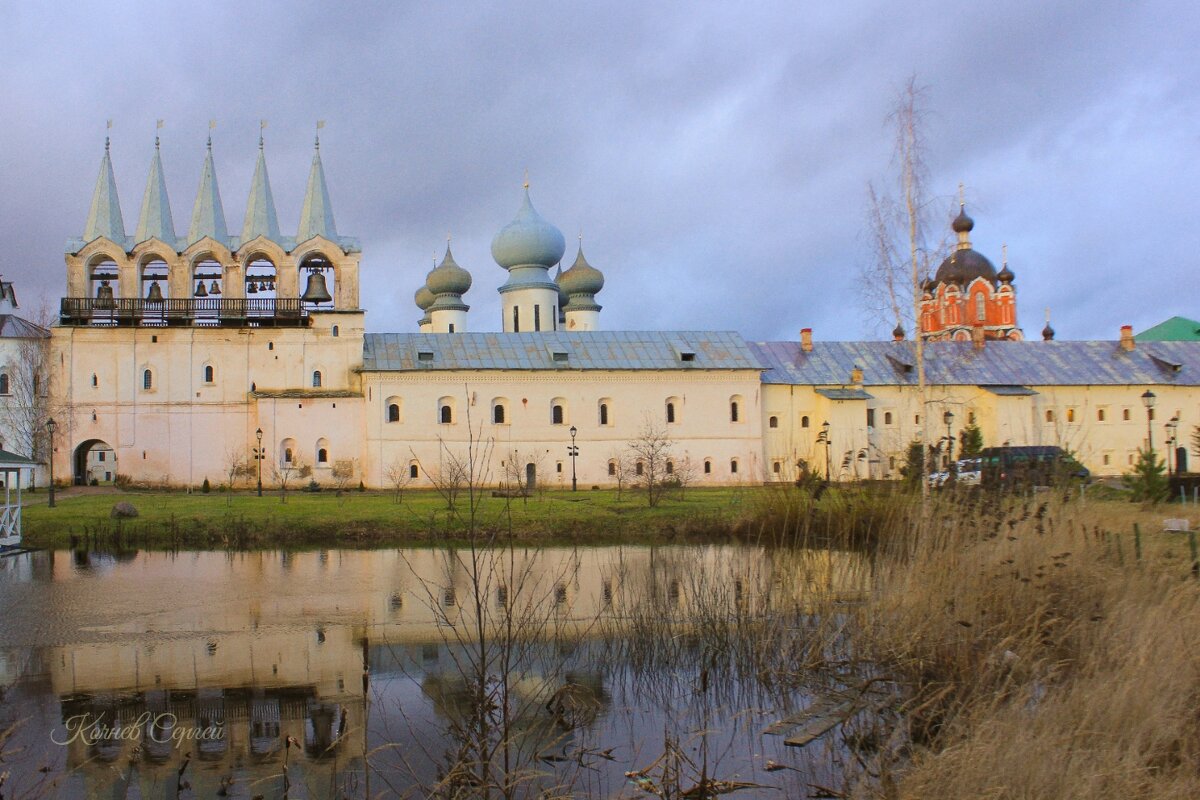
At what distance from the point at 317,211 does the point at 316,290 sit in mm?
2753

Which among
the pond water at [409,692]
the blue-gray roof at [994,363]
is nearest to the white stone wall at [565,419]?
the blue-gray roof at [994,363]

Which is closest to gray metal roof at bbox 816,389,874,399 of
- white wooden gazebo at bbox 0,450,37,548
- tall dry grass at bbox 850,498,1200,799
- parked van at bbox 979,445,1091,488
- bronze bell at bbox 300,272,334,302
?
bronze bell at bbox 300,272,334,302

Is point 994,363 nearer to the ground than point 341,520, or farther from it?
farther from it

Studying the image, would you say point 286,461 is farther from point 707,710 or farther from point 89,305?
point 707,710

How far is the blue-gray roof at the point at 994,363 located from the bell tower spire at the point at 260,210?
18.1 m

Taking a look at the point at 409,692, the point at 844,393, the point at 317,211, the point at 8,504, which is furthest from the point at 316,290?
the point at 409,692

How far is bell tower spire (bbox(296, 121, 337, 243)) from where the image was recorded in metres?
34.7

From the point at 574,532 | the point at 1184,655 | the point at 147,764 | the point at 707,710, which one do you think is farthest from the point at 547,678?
the point at 574,532

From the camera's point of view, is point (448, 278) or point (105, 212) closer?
point (105, 212)

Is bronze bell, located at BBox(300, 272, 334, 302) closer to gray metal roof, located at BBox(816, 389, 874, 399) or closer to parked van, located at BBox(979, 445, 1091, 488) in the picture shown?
gray metal roof, located at BBox(816, 389, 874, 399)

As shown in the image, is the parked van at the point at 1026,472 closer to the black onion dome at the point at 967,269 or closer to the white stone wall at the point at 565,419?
the white stone wall at the point at 565,419

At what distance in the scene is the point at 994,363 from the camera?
39.1 m

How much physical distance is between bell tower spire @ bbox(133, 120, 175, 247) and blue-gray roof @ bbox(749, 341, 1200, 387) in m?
21.4

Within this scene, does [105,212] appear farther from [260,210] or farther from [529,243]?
[529,243]
